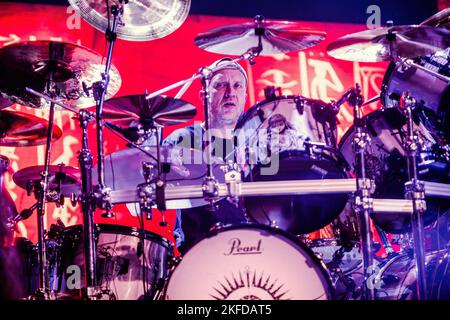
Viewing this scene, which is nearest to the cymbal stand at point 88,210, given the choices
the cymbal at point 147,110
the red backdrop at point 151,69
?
the cymbal at point 147,110

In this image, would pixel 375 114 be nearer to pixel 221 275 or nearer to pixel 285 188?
pixel 285 188

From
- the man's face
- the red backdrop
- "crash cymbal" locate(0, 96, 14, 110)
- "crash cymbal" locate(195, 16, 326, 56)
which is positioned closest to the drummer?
the man's face

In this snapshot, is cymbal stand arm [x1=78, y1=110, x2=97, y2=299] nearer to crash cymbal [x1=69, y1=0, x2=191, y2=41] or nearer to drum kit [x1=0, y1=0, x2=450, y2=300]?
drum kit [x1=0, y1=0, x2=450, y2=300]

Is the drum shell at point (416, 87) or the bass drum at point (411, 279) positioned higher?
the drum shell at point (416, 87)

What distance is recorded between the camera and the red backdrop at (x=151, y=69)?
4773 mm

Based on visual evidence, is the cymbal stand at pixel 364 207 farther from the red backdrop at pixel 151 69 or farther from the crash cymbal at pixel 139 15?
the red backdrop at pixel 151 69

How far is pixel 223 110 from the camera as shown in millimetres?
4160

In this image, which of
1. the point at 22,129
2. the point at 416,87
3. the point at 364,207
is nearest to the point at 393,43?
the point at 416,87

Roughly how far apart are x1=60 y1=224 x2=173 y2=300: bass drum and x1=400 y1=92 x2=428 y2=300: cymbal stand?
1334 millimetres

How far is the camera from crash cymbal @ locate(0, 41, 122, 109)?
9.33ft

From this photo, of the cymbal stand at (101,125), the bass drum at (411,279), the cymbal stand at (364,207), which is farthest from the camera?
the bass drum at (411,279)

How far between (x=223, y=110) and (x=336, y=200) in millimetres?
1430

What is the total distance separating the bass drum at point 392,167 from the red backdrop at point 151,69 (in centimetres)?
210
